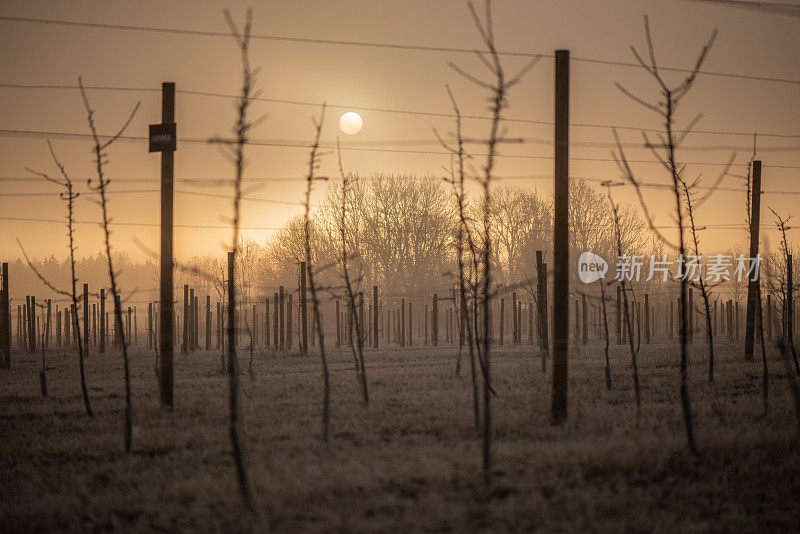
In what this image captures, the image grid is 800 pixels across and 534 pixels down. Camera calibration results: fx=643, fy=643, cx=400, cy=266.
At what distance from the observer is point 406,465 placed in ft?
21.7

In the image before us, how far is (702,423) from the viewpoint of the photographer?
9055 mm

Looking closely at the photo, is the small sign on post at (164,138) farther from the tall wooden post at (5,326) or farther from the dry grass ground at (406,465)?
the tall wooden post at (5,326)

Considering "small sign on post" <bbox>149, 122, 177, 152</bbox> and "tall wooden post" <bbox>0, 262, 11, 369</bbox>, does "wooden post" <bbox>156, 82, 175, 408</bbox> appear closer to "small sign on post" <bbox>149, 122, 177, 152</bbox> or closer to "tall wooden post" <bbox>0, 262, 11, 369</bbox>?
"small sign on post" <bbox>149, 122, 177, 152</bbox>

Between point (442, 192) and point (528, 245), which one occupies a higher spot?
point (442, 192)

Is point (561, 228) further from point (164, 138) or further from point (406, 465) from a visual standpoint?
point (164, 138)

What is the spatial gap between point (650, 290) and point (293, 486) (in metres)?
54.6

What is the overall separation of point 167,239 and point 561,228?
668 cm

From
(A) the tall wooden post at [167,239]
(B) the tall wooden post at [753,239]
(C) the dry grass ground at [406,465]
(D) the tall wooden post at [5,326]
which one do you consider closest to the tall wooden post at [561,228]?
(C) the dry grass ground at [406,465]

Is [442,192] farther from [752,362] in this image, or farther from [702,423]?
[702,423]

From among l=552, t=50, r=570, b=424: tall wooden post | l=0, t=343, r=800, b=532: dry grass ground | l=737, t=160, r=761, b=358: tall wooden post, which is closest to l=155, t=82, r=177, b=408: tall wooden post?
l=0, t=343, r=800, b=532: dry grass ground

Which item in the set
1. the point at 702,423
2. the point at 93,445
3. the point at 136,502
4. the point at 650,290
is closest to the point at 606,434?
the point at 702,423

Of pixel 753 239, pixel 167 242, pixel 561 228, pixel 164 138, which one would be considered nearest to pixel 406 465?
pixel 561 228

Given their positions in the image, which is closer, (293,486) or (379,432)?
(293,486)

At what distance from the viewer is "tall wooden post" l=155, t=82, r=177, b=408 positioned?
1119 cm
